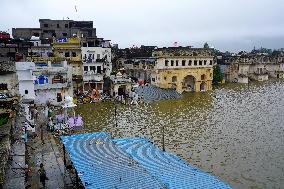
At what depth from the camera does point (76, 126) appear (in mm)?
31797

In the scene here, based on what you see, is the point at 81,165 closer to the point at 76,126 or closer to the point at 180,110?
the point at 76,126

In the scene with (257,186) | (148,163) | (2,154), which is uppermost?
(2,154)

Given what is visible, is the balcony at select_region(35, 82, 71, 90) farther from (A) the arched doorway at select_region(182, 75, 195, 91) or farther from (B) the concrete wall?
(A) the arched doorway at select_region(182, 75, 195, 91)

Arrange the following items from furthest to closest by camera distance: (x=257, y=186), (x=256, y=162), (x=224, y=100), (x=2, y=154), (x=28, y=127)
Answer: (x=224, y=100)
(x=28, y=127)
(x=256, y=162)
(x=257, y=186)
(x=2, y=154)

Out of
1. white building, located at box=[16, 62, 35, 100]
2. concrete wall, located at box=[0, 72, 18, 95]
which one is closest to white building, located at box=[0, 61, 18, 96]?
concrete wall, located at box=[0, 72, 18, 95]

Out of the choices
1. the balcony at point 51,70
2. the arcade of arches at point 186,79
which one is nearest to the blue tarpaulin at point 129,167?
the balcony at point 51,70

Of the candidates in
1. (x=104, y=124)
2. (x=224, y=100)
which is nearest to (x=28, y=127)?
(x=104, y=124)

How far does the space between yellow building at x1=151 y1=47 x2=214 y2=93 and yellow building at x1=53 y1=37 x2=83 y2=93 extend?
13.9 metres

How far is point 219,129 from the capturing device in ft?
106

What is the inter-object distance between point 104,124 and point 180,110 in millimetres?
11792

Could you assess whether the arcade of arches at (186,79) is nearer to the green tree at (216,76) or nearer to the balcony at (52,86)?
the green tree at (216,76)

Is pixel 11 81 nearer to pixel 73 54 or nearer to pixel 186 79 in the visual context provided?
pixel 73 54

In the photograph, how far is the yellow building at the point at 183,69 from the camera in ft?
185

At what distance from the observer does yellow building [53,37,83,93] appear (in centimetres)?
4962
